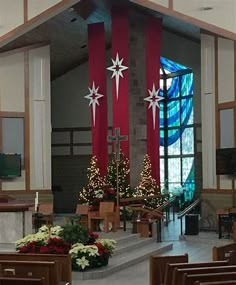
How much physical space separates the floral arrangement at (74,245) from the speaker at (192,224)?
4.68 m

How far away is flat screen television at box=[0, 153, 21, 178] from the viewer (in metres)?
15.6

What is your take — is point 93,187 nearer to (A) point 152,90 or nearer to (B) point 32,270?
(A) point 152,90

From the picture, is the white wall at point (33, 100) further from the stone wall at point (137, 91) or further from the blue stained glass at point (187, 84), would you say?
the blue stained glass at point (187, 84)

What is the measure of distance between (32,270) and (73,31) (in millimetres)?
13144

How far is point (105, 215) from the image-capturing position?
12.6 m

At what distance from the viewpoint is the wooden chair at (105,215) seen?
41.4 ft

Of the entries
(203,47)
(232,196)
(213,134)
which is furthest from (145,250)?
(203,47)

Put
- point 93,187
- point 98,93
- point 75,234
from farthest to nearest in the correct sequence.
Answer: point 98,93 < point 93,187 < point 75,234

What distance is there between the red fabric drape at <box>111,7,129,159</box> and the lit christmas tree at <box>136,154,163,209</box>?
123cm

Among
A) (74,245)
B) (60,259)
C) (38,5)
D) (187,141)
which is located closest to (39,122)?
(38,5)

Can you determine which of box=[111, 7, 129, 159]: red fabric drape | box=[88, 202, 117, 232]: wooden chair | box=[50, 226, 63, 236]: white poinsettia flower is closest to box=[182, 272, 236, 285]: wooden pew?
box=[50, 226, 63, 236]: white poinsettia flower

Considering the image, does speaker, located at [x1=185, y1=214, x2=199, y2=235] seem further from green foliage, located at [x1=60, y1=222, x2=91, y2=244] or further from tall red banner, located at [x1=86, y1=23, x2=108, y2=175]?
green foliage, located at [x1=60, y1=222, x2=91, y2=244]

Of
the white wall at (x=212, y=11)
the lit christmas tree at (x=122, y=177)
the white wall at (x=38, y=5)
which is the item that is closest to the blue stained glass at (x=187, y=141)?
the lit christmas tree at (x=122, y=177)

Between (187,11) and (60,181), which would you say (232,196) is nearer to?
(187,11)
